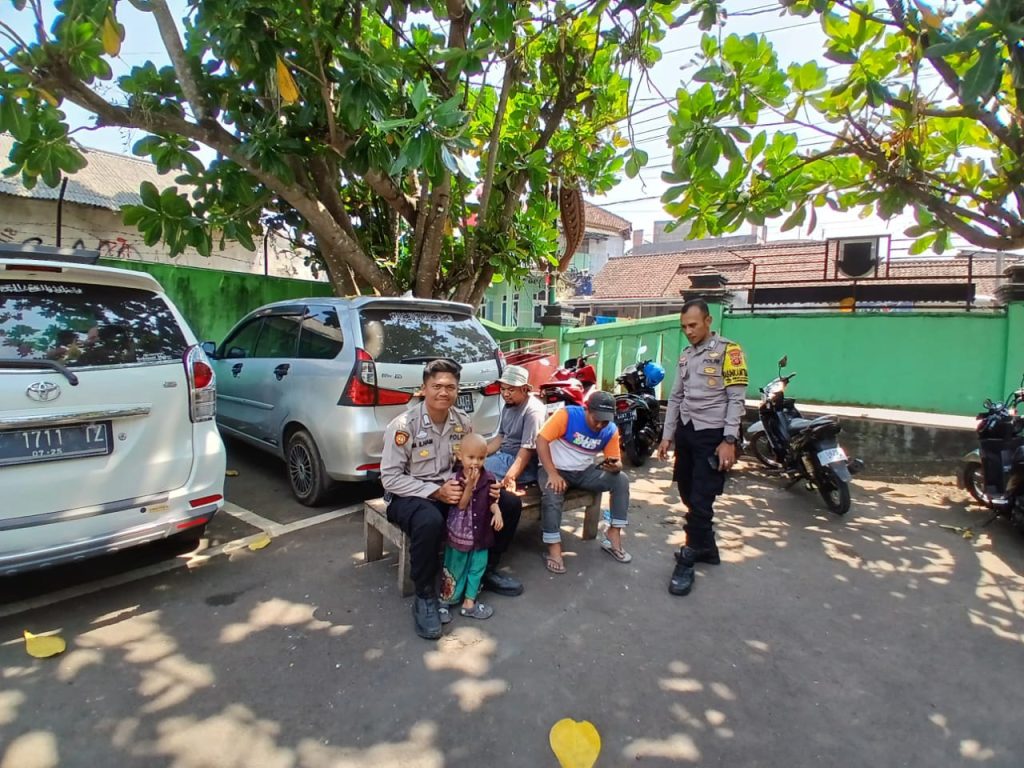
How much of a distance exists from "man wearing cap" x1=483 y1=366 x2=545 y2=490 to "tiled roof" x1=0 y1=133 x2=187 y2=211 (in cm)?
790

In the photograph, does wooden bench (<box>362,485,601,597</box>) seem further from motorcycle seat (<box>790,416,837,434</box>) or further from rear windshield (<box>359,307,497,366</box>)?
motorcycle seat (<box>790,416,837,434</box>)

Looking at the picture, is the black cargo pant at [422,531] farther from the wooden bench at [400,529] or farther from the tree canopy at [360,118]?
the tree canopy at [360,118]

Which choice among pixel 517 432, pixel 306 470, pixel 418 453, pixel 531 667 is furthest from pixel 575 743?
pixel 306 470

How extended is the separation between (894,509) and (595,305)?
71.6ft

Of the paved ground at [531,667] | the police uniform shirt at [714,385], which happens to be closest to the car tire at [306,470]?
the paved ground at [531,667]

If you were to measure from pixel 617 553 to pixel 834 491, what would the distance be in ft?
7.74

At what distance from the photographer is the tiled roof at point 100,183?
10477mm

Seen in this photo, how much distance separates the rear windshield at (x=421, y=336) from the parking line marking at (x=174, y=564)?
127 cm

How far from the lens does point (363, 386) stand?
4156 millimetres

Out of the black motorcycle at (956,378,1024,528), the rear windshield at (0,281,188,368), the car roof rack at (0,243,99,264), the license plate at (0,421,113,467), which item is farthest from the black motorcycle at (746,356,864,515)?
the car roof rack at (0,243,99,264)

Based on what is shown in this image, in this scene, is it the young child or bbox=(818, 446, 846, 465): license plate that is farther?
bbox=(818, 446, 846, 465): license plate

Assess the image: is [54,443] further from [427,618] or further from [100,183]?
[100,183]

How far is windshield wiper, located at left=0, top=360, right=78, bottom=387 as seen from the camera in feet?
8.64

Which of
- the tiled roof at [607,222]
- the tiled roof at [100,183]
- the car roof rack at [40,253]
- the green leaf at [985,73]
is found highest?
the tiled roof at [607,222]
